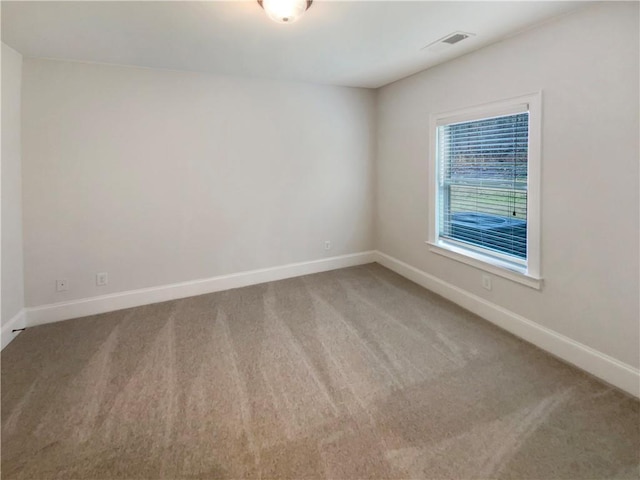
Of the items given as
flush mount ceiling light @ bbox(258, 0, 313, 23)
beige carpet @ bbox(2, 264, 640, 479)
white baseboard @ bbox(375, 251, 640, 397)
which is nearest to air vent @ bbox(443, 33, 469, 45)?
flush mount ceiling light @ bbox(258, 0, 313, 23)

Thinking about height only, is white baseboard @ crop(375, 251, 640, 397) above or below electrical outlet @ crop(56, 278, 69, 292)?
below

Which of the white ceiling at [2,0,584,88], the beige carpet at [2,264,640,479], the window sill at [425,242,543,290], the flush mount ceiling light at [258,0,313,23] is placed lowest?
the beige carpet at [2,264,640,479]

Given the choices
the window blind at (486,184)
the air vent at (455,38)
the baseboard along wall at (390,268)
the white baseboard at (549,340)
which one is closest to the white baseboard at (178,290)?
the baseboard along wall at (390,268)

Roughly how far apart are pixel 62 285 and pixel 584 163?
4.43m

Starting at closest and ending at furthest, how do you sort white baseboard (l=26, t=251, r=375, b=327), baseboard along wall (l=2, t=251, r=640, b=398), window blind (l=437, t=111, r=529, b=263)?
1. baseboard along wall (l=2, t=251, r=640, b=398)
2. window blind (l=437, t=111, r=529, b=263)
3. white baseboard (l=26, t=251, r=375, b=327)

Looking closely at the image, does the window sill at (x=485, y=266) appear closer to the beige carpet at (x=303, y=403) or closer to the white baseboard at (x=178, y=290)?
the beige carpet at (x=303, y=403)

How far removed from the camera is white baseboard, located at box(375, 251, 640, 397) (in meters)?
2.12

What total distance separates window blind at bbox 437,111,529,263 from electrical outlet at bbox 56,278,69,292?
381 centimetres

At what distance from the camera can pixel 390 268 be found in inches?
178

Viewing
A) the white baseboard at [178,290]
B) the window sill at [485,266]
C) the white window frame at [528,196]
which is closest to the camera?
the white window frame at [528,196]

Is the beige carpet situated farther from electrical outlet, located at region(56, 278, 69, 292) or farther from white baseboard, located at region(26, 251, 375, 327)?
electrical outlet, located at region(56, 278, 69, 292)

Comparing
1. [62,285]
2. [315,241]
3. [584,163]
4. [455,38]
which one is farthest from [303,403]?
[455,38]

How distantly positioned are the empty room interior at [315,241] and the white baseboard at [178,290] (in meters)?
0.02

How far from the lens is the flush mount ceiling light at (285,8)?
1954 millimetres
